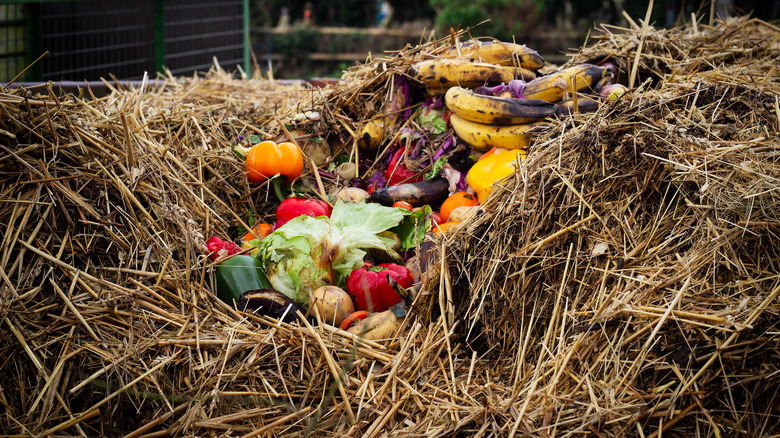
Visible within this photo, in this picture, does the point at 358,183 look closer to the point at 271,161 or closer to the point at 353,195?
the point at 353,195

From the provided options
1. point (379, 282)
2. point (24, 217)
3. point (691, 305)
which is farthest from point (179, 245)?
point (691, 305)

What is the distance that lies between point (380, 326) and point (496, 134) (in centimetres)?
152

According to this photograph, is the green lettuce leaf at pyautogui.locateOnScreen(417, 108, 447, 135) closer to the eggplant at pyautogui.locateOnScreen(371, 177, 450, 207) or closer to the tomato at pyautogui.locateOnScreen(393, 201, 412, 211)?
the eggplant at pyautogui.locateOnScreen(371, 177, 450, 207)

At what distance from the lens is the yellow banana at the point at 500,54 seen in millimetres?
4160

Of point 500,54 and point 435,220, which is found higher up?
point 500,54

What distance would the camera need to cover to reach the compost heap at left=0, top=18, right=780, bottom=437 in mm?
2033

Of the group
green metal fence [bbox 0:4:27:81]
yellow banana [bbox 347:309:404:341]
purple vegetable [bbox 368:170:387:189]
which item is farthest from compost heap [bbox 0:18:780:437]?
green metal fence [bbox 0:4:27:81]

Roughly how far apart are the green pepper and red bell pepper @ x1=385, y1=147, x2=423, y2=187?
1.32m

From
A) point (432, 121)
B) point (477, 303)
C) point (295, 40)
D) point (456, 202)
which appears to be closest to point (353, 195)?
point (456, 202)

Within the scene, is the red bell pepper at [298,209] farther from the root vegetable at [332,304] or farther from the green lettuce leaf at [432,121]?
the green lettuce leaf at [432,121]

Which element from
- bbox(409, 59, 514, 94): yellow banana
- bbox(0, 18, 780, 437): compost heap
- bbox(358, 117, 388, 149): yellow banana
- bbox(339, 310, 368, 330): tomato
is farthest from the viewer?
bbox(358, 117, 388, 149): yellow banana

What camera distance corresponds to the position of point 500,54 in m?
4.21

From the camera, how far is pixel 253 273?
310 centimetres

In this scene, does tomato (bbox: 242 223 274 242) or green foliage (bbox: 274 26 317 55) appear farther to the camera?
green foliage (bbox: 274 26 317 55)
